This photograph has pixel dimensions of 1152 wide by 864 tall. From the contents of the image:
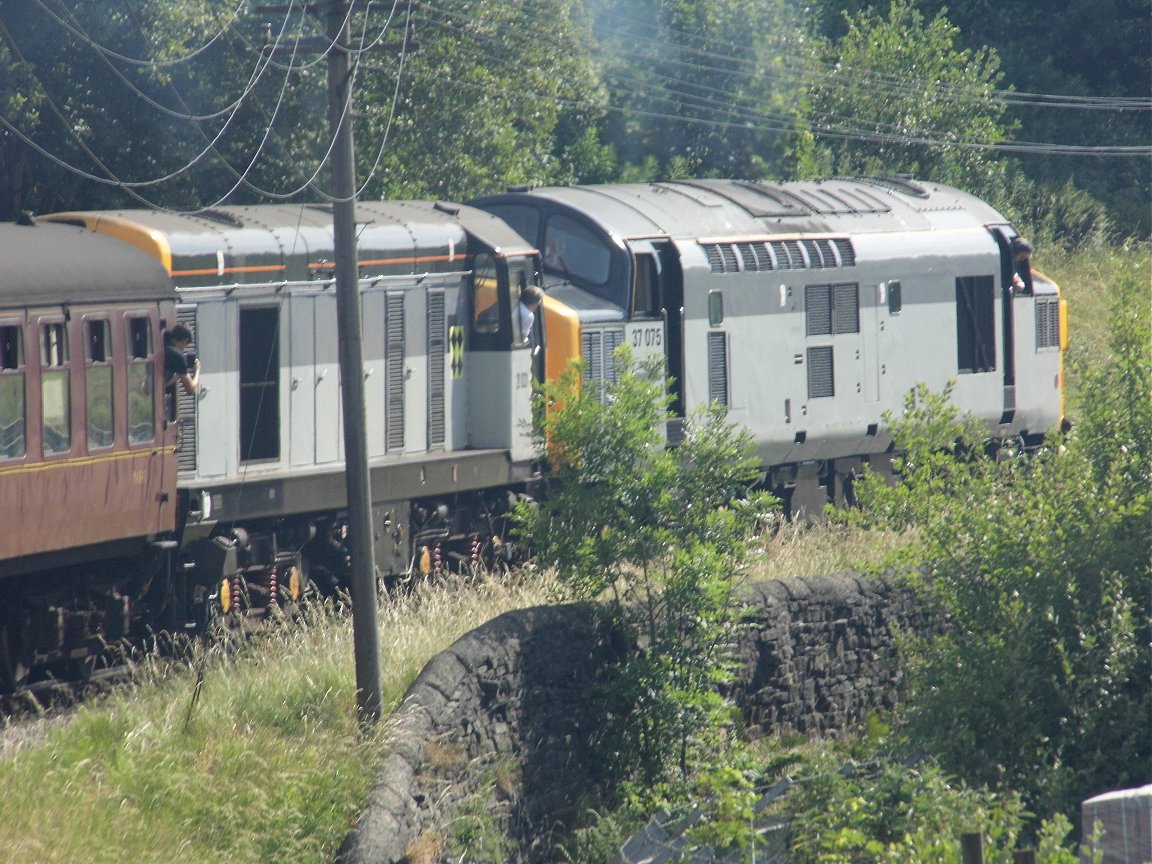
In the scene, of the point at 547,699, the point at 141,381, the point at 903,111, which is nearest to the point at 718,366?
the point at 547,699

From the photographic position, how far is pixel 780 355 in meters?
19.1

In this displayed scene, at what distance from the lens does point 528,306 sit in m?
16.5

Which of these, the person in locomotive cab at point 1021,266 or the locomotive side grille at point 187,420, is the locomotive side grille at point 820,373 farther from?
the locomotive side grille at point 187,420

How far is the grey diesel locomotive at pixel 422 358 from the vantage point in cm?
1252

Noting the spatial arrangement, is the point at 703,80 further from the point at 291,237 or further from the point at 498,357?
Answer: the point at 291,237

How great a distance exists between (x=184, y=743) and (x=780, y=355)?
33.6ft

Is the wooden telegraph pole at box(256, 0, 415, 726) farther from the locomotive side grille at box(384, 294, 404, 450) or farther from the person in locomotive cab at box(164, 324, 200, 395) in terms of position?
the locomotive side grille at box(384, 294, 404, 450)

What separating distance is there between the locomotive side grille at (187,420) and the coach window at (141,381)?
0.59 meters

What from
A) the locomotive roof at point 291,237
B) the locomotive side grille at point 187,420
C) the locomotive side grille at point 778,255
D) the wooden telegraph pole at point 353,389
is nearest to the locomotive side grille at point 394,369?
the locomotive roof at point 291,237

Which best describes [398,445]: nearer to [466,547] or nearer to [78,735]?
[466,547]

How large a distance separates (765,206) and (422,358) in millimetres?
5551

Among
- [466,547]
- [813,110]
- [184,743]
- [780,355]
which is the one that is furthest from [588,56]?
[184,743]

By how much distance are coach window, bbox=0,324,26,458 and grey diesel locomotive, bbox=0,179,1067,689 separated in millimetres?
19

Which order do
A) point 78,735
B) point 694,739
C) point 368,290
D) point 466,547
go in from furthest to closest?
1. point 466,547
2. point 368,290
3. point 694,739
4. point 78,735
